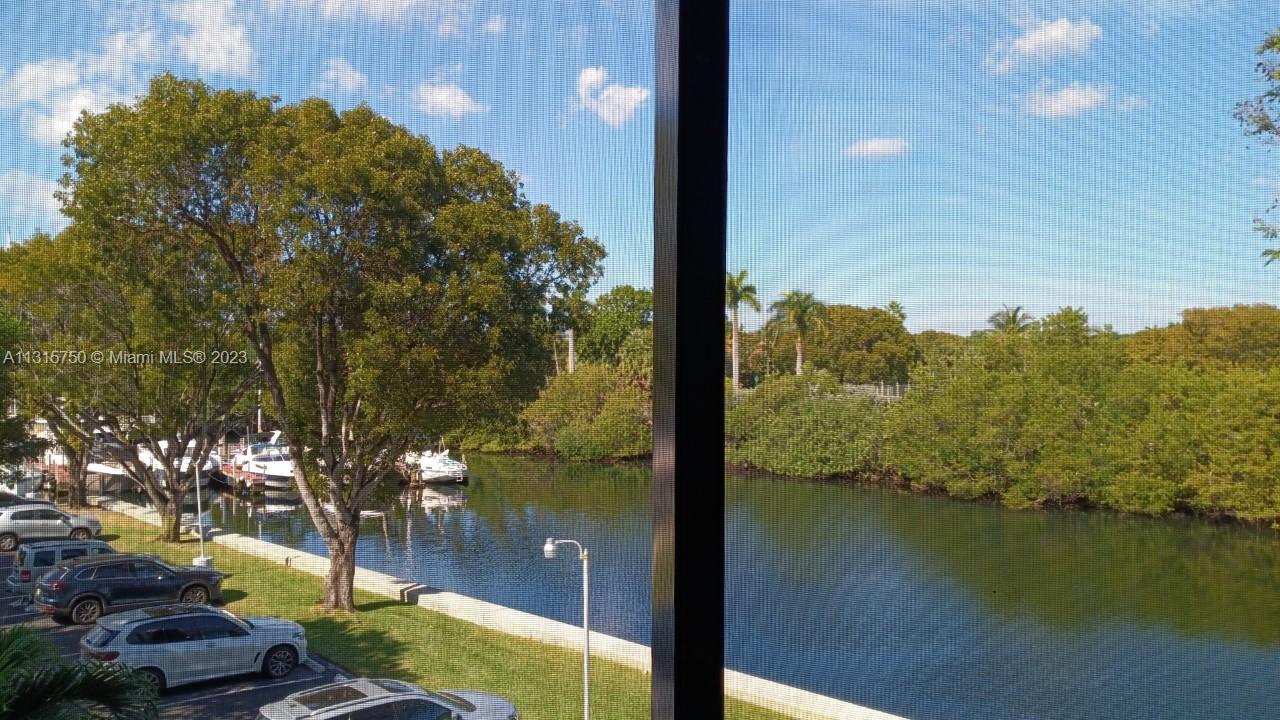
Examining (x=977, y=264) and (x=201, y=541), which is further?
(x=977, y=264)

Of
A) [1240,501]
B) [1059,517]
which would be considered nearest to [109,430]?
[1059,517]

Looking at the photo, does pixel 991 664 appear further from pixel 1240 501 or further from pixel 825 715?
pixel 1240 501

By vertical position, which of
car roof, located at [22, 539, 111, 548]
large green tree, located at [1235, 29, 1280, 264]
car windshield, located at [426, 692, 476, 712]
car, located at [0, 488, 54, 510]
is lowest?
car windshield, located at [426, 692, 476, 712]

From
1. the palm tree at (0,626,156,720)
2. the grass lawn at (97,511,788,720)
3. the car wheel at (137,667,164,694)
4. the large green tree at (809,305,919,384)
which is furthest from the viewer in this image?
the large green tree at (809,305,919,384)

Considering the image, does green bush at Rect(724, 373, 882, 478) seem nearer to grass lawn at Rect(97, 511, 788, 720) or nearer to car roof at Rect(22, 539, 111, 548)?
grass lawn at Rect(97, 511, 788, 720)

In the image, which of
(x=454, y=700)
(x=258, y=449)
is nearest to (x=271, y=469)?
(x=258, y=449)

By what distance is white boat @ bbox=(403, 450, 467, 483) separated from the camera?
148 centimetres

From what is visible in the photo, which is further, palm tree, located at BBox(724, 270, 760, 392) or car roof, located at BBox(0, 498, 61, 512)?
palm tree, located at BBox(724, 270, 760, 392)

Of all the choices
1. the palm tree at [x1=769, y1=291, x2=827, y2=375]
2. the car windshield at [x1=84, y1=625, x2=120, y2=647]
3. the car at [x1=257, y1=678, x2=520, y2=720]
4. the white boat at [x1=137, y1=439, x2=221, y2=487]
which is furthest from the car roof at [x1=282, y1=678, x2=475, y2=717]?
the palm tree at [x1=769, y1=291, x2=827, y2=375]

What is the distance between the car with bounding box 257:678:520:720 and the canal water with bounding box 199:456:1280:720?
156 mm

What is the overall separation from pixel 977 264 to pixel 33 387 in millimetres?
1507

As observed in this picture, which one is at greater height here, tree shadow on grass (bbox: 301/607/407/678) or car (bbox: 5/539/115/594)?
car (bbox: 5/539/115/594)

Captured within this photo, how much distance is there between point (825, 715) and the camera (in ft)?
5.07

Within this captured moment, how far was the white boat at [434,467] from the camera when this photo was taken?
→ 1476 millimetres
